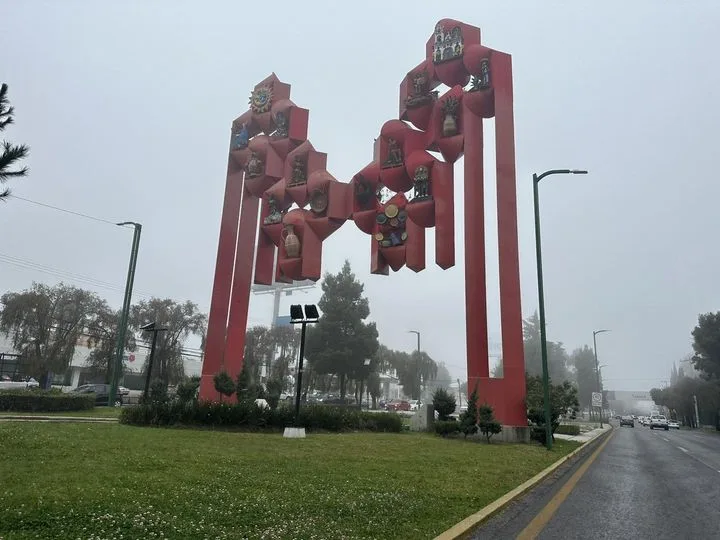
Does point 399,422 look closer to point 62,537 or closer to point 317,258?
point 317,258

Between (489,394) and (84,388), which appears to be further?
(84,388)

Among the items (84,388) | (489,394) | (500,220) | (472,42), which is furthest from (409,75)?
(84,388)

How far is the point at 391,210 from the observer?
2519 cm

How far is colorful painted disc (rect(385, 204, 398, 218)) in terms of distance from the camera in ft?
82.3

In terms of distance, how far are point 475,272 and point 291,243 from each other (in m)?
10.6

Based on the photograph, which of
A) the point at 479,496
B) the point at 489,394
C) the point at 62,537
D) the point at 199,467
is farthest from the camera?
the point at 489,394

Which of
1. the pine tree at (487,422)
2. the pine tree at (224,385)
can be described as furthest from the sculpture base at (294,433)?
the pine tree at (487,422)

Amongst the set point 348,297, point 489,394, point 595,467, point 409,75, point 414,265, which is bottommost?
point 595,467

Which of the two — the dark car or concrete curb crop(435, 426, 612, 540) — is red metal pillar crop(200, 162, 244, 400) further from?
concrete curb crop(435, 426, 612, 540)

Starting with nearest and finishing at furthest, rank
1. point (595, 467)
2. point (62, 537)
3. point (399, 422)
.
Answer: point (62, 537), point (595, 467), point (399, 422)

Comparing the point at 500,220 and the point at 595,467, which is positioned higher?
the point at 500,220

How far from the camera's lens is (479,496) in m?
8.02

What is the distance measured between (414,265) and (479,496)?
16.8 metres

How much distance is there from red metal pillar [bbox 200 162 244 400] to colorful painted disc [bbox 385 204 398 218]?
10.0 m
